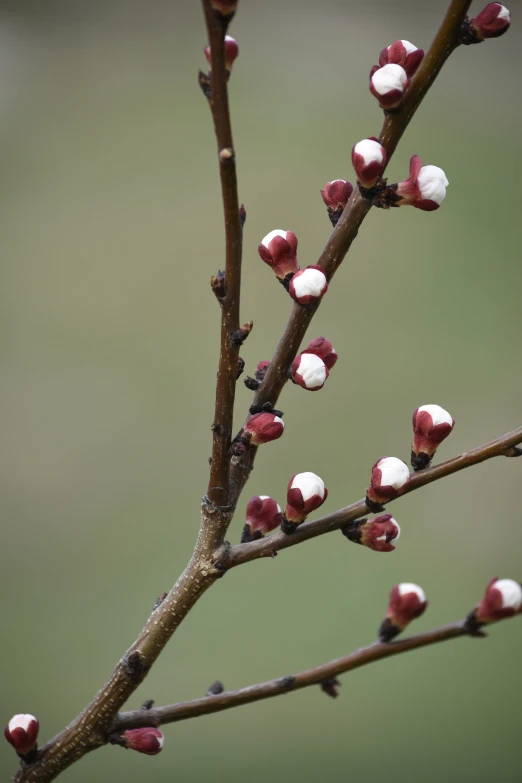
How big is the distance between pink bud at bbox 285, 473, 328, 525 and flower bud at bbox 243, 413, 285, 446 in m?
0.02

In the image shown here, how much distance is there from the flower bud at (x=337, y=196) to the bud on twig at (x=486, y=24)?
87 millimetres

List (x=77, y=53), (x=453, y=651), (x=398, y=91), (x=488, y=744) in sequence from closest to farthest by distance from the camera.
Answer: (x=398, y=91) < (x=488, y=744) < (x=453, y=651) < (x=77, y=53)

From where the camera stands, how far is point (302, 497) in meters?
0.36

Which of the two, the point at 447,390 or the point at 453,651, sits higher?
the point at 447,390

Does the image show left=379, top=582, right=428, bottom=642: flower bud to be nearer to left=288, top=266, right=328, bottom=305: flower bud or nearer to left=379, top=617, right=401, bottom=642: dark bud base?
left=379, top=617, right=401, bottom=642: dark bud base

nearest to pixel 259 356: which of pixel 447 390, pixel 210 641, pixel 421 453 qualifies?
pixel 447 390

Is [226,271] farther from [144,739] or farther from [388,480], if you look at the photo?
[144,739]

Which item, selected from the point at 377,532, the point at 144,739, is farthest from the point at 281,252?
the point at 144,739

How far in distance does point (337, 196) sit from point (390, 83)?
7 cm

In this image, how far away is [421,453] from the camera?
1.24 ft

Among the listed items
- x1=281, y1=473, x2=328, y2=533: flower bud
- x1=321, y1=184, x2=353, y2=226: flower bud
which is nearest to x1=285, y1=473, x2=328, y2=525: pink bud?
x1=281, y1=473, x2=328, y2=533: flower bud

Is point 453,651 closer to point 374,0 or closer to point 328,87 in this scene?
point 328,87

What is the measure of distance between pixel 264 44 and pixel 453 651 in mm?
1407

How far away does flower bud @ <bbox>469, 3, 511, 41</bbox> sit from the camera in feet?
1.12
